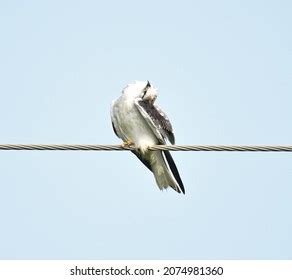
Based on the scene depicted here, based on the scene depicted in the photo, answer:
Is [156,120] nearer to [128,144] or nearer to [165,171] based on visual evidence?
[128,144]

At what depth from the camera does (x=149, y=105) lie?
8508 mm

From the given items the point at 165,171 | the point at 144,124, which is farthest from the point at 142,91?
the point at 165,171

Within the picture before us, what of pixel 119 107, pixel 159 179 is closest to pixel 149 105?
pixel 119 107

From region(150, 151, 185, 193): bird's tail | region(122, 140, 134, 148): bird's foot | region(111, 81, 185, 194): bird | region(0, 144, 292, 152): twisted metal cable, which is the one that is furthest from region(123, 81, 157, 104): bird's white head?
region(0, 144, 292, 152): twisted metal cable

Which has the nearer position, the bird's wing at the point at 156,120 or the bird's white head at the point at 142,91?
the bird's wing at the point at 156,120

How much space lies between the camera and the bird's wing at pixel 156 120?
8359 millimetres

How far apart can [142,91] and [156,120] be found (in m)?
0.40

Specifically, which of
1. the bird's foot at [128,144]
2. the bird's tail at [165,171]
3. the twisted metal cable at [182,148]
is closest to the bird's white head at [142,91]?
the bird's foot at [128,144]

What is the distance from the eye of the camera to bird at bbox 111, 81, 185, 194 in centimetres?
841

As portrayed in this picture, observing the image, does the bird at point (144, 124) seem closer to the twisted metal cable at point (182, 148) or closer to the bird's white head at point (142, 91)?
the bird's white head at point (142, 91)

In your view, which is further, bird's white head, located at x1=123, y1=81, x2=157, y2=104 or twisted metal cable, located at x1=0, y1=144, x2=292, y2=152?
bird's white head, located at x1=123, y1=81, x2=157, y2=104

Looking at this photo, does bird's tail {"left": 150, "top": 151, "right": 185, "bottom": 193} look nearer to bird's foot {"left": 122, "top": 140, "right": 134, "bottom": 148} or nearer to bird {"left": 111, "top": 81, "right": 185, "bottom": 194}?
bird {"left": 111, "top": 81, "right": 185, "bottom": 194}

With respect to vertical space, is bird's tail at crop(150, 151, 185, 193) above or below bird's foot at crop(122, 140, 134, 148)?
below
